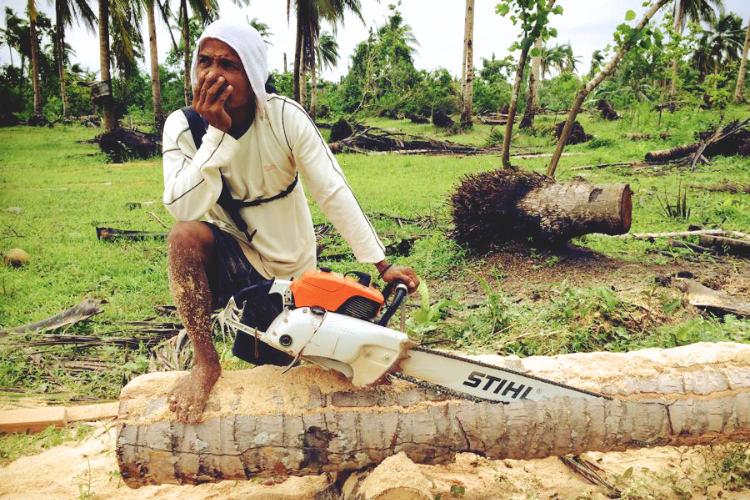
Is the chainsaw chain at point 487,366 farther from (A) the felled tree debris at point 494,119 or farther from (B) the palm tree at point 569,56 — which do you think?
(B) the palm tree at point 569,56

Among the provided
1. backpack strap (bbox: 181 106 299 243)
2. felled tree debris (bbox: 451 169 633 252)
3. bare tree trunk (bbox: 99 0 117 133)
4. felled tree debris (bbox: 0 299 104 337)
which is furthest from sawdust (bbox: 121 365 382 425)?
bare tree trunk (bbox: 99 0 117 133)

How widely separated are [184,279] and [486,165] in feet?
32.4

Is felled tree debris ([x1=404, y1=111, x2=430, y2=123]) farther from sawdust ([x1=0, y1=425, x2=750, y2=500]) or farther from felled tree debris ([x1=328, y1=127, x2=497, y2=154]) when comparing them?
sawdust ([x1=0, y1=425, x2=750, y2=500])

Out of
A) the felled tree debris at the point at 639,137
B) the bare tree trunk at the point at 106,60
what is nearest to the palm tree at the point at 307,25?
the bare tree trunk at the point at 106,60

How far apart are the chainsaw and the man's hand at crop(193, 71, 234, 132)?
23.5 inches

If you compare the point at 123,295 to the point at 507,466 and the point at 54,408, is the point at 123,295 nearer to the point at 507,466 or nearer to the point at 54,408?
the point at 54,408

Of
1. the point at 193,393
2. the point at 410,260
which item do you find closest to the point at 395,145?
the point at 410,260

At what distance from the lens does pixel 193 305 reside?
193cm

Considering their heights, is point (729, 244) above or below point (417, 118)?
below

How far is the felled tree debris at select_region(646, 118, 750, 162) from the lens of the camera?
9.19 meters

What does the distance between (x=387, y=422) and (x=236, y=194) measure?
3.52 ft

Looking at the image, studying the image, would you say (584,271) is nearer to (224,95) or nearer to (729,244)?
(729,244)

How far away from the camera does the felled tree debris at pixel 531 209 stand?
181 inches

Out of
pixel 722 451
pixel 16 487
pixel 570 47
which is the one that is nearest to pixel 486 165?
pixel 722 451
